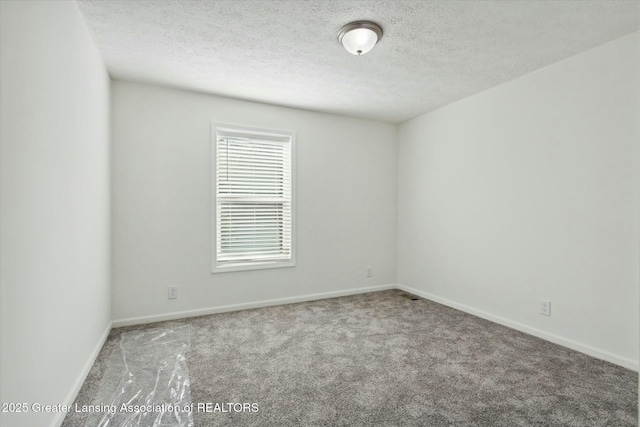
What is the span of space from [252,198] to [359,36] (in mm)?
2169

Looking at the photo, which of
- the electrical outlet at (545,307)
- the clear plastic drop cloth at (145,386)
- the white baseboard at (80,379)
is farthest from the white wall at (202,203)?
the electrical outlet at (545,307)

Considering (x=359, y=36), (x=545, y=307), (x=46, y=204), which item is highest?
(x=359, y=36)

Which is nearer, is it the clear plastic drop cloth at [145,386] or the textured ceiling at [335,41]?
the clear plastic drop cloth at [145,386]

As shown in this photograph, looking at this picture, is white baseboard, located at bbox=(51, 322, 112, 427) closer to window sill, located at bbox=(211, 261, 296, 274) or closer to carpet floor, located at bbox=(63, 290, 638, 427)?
carpet floor, located at bbox=(63, 290, 638, 427)

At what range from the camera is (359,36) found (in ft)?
7.60

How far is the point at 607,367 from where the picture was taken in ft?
7.74

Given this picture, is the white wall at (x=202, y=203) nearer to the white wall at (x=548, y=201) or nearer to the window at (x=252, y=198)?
the window at (x=252, y=198)

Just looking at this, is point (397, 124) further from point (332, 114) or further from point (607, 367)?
point (607, 367)

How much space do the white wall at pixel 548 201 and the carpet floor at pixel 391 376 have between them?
31cm

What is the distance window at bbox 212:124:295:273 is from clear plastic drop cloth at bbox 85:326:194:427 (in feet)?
3.50

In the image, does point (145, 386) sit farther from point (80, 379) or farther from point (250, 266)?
point (250, 266)

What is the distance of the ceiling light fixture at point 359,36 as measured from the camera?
2.25m

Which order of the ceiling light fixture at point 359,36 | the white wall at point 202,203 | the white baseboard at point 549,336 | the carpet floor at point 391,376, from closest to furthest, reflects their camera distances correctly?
1. the carpet floor at point 391,376
2. the ceiling light fixture at point 359,36
3. the white baseboard at point 549,336
4. the white wall at point 202,203

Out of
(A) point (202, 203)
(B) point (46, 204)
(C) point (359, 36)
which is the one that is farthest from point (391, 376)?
(A) point (202, 203)
